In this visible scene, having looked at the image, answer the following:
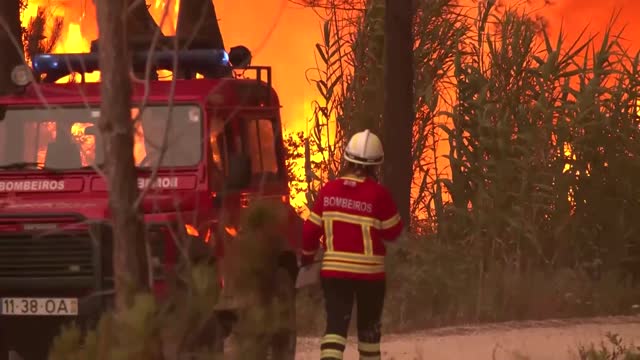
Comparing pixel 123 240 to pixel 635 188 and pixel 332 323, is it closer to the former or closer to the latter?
pixel 332 323

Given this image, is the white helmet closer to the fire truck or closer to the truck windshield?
the fire truck

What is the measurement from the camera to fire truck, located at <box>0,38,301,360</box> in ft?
31.0

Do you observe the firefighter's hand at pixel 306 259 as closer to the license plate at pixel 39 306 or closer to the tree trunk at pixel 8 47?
the license plate at pixel 39 306

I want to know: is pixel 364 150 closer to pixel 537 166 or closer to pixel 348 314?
pixel 348 314

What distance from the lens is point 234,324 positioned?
5.78 m

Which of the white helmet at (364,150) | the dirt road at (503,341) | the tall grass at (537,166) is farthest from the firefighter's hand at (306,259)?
the tall grass at (537,166)

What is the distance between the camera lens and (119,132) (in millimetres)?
5977

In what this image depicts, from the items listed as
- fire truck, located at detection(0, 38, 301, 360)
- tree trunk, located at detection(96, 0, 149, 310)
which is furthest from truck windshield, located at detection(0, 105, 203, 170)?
tree trunk, located at detection(96, 0, 149, 310)

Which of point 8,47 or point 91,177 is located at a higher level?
point 8,47

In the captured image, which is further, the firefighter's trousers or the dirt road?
the dirt road

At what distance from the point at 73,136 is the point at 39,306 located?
134 centimetres

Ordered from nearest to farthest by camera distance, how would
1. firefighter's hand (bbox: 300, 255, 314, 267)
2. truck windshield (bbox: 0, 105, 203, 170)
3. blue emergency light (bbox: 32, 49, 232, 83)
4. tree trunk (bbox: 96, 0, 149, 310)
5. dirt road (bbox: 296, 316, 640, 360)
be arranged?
tree trunk (bbox: 96, 0, 149, 310) < firefighter's hand (bbox: 300, 255, 314, 267) < truck windshield (bbox: 0, 105, 203, 170) < blue emergency light (bbox: 32, 49, 232, 83) < dirt road (bbox: 296, 316, 640, 360)

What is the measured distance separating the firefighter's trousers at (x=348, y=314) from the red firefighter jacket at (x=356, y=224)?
0.08 m

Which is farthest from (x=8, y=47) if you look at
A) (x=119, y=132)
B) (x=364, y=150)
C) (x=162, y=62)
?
(x=119, y=132)
